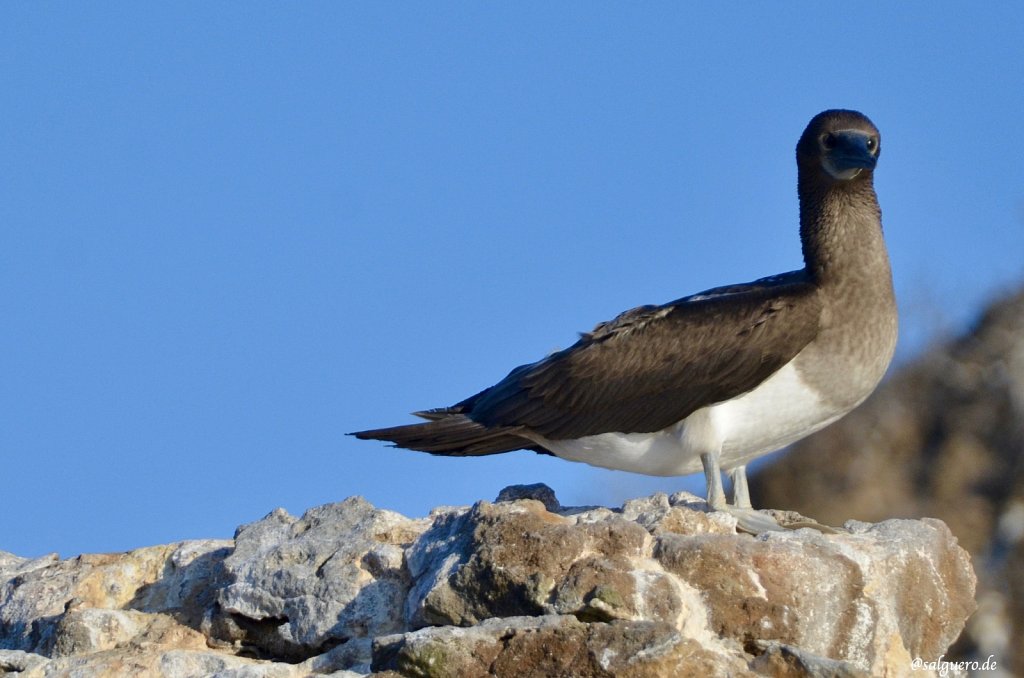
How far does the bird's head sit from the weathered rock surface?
9.47 m

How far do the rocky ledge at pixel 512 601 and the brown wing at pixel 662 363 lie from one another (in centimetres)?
135

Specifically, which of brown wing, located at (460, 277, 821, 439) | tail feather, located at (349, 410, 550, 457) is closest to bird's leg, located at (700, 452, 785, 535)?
brown wing, located at (460, 277, 821, 439)

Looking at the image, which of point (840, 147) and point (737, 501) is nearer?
point (737, 501)

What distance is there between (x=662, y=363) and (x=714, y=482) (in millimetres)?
1011

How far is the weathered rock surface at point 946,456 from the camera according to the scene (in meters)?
21.2

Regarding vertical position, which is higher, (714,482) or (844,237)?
(844,237)

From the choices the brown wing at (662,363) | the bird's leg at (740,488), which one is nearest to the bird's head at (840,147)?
the brown wing at (662,363)

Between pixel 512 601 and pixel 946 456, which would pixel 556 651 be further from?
pixel 946 456

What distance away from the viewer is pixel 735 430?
11.3 m

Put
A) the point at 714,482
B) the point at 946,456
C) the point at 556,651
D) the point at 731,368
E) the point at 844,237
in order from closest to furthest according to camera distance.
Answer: the point at 556,651 → the point at 714,482 → the point at 731,368 → the point at 844,237 → the point at 946,456

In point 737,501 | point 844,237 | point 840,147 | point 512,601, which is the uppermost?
point 840,147

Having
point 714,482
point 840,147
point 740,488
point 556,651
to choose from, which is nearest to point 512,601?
point 556,651

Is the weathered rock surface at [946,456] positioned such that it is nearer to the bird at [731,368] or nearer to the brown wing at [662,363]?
the bird at [731,368]

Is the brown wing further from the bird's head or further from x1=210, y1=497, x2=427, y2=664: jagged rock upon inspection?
x1=210, y1=497, x2=427, y2=664: jagged rock
